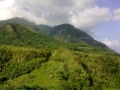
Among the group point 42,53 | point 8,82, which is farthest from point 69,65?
point 8,82

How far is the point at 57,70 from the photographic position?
103438mm

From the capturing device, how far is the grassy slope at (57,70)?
97.8 meters

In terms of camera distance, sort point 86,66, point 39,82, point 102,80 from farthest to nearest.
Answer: point 86,66
point 102,80
point 39,82

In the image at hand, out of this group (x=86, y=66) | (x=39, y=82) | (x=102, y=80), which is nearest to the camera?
(x=39, y=82)

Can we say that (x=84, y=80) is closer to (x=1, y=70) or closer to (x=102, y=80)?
(x=102, y=80)

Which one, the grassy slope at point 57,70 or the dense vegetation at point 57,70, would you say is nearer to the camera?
the dense vegetation at point 57,70

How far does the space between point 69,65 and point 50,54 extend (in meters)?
13.9

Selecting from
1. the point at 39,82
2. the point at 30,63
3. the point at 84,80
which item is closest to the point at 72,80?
the point at 84,80

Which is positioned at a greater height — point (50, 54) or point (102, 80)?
point (50, 54)

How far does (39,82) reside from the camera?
97.4 m

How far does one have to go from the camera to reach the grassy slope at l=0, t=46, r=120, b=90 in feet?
321

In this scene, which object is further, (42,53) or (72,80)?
(42,53)

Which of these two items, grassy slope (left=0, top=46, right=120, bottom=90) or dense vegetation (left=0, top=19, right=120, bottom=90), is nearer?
dense vegetation (left=0, top=19, right=120, bottom=90)

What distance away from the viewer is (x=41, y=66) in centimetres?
10931
